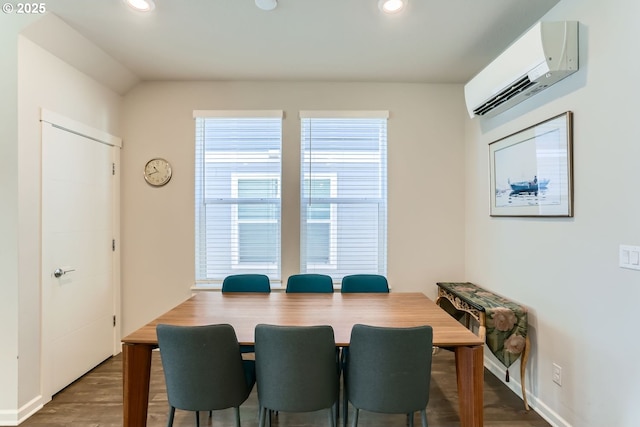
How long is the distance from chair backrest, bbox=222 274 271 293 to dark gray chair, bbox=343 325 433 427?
135cm

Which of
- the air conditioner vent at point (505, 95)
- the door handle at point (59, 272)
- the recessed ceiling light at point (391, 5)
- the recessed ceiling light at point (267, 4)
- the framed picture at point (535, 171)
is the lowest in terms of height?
the door handle at point (59, 272)

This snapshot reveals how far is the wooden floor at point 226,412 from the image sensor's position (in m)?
2.07

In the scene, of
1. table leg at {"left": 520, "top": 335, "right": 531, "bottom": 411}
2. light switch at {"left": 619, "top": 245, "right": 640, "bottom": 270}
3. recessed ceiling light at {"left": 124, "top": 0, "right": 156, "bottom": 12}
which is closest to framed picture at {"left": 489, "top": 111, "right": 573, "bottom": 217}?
light switch at {"left": 619, "top": 245, "right": 640, "bottom": 270}

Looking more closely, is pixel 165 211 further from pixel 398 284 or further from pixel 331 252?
pixel 398 284

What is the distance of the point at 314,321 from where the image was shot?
1938 mm

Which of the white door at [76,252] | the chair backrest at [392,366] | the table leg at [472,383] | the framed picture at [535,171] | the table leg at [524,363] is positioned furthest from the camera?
the white door at [76,252]

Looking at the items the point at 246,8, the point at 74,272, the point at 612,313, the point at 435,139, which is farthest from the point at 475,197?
the point at 74,272

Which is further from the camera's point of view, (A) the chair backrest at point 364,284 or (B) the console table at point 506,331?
(A) the chair backrest at point 364,284

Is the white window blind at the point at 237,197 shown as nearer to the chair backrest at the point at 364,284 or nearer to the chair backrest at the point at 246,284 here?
the chair backrest at the point at 246,284

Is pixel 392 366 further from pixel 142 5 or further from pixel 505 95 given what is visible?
pixel 142 5

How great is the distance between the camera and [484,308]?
2.28 metres

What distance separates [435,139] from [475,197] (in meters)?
0.75

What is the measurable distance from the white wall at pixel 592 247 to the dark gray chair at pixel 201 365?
2067mm

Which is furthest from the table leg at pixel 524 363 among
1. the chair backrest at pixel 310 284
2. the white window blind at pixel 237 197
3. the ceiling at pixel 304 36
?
the ceiling at pixel 304 36
